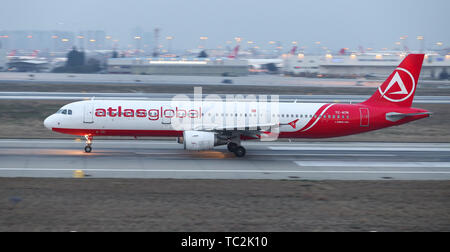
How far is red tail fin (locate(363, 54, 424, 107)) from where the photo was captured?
31391mm

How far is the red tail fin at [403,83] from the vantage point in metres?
31.4

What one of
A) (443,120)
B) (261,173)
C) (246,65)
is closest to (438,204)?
(261,173)

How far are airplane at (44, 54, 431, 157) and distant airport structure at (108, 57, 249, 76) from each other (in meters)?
81.5

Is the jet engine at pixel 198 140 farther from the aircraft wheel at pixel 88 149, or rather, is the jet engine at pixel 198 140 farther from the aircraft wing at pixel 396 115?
the aircraft wing at pixel 396 115

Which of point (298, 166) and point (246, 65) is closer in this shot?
point (298, 166)

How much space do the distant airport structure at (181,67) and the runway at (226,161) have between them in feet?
258

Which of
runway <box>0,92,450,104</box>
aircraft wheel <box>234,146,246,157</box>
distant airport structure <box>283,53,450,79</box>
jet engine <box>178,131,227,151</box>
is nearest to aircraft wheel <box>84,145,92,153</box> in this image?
jet engine <box>178,131,227,151</box>

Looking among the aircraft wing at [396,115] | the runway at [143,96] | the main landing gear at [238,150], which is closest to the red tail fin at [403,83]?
the aircraft wing at [396,115]

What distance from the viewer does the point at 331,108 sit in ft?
102

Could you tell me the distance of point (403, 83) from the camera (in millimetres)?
31469

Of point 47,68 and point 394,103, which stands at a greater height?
point 47,68

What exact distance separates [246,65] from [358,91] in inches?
1933
